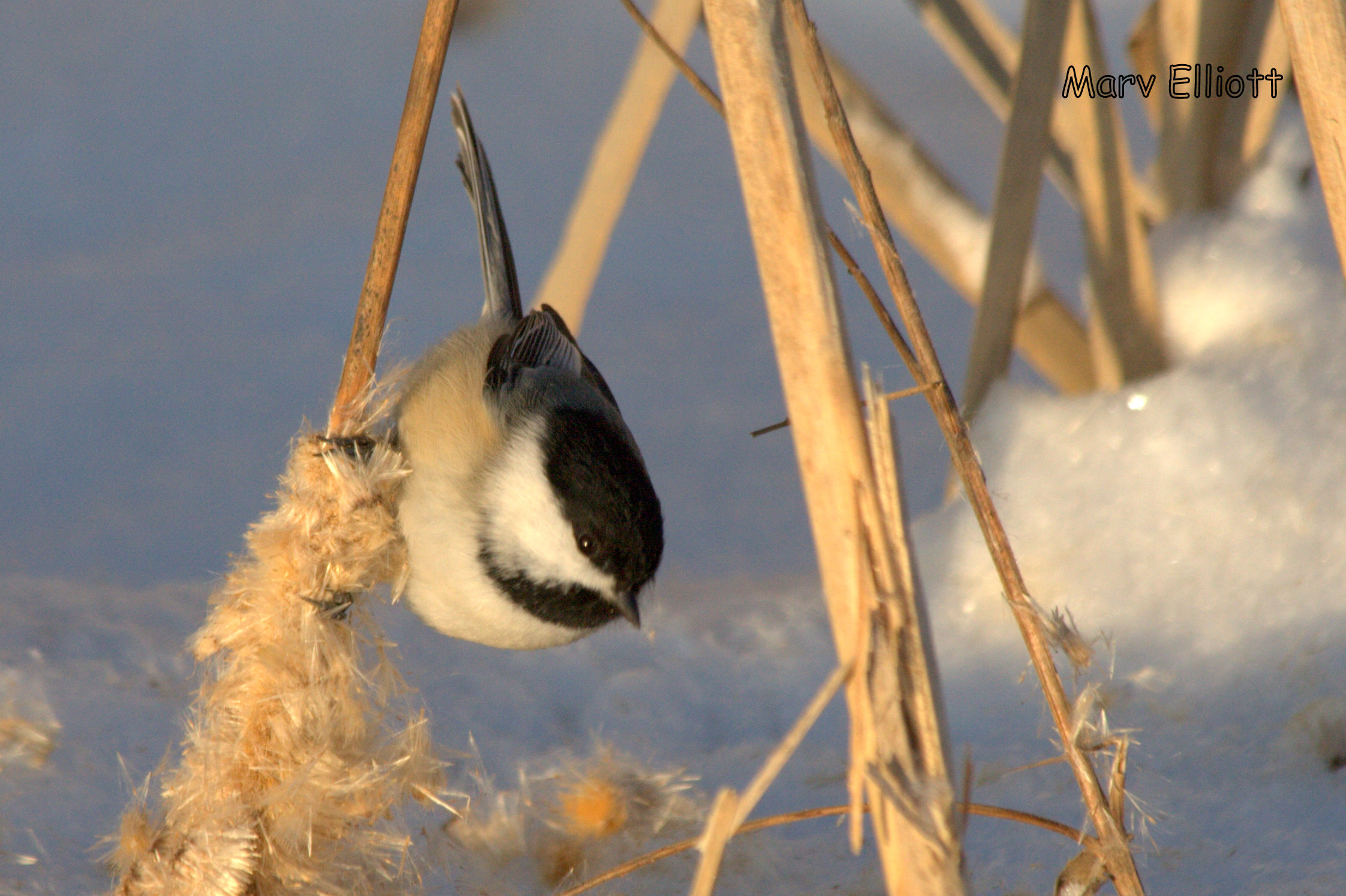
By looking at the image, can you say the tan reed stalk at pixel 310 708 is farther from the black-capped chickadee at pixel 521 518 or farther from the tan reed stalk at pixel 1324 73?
the tan reed stalk at pixel 1324 73

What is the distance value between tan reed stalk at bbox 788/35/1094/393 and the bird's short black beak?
2.69 feet

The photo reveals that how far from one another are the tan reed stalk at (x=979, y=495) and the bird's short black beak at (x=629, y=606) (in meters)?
0.47

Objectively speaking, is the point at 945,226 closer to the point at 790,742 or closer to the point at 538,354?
Result: the point at 538,354

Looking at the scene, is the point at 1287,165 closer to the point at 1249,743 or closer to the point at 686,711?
the point at 1249,743

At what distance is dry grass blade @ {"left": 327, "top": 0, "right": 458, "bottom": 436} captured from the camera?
0.86m

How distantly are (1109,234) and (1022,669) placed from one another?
2.24 feet

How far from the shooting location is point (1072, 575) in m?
1.56

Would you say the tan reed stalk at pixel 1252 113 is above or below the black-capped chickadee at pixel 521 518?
above

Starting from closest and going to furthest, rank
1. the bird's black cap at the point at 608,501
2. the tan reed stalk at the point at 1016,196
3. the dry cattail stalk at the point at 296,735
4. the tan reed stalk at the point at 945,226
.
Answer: the dry cattail stalk at the point at 296,735 → the bird's black cap at the point at 608,501 → the tan reed stalk at the point at 1016,196 → the tan reed stalk at the point at 945,226

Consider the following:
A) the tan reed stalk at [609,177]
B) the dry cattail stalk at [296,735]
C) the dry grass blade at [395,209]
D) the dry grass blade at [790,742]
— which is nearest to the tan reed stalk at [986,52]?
the tan reed stalk at [609,177]

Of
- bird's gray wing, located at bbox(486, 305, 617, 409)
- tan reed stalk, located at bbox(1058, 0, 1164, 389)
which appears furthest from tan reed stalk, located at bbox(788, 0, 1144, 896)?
tan reed stalk, located at bbox(1058, 0, 1164, 389)

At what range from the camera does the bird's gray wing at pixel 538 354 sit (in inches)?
49.4

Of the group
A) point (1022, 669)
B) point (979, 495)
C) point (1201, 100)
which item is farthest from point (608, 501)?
point (1201, 100)

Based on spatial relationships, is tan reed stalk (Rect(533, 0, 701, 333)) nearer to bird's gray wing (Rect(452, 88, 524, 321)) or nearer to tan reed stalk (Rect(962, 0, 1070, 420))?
bird's gray wing (Rect(452, 88, 524, 321))
